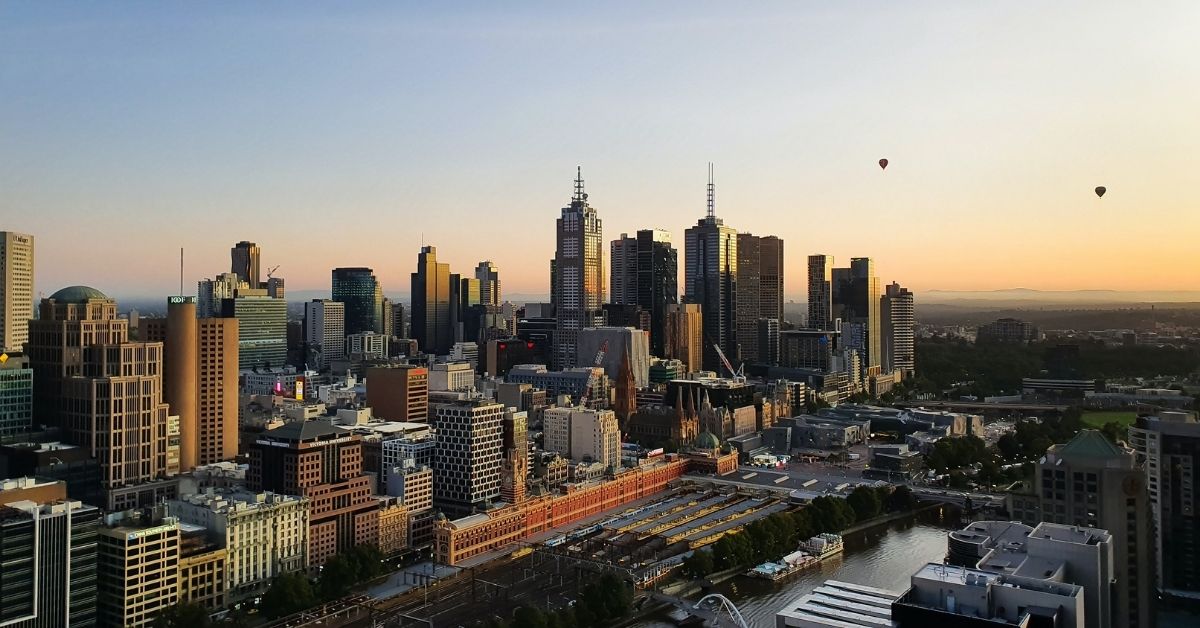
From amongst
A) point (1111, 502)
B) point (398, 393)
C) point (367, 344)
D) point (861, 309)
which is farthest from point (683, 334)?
point (1111, 502)

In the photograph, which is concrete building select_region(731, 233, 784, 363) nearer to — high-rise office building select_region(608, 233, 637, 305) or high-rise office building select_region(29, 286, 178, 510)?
high-rise office building select_region(608, 233, 637, 305)

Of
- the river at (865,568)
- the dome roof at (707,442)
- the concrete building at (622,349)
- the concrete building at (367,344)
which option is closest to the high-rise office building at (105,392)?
the river at (865,568)

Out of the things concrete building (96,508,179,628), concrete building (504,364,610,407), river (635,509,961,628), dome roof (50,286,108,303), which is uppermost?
dome roof (50,286,108,303)

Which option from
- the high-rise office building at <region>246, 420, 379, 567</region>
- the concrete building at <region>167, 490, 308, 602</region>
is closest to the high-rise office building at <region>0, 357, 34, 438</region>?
the high-rise office building at <region>246, 420, 379, 567</region>

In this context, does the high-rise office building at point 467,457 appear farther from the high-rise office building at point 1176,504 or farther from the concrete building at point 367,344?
the concrete building at point 367,344

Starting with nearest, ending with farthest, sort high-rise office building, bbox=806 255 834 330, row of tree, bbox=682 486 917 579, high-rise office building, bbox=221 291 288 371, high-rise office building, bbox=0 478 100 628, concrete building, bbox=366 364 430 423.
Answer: high-rise office building, bbox=0 478 100 628 → row of tree, bbox=682 486 917 579 → concrete building, bbox=366 364 430 423 → high-rise office building, bbox=221 291 288 371 → high-rise office building, bbox=806 255 834 330

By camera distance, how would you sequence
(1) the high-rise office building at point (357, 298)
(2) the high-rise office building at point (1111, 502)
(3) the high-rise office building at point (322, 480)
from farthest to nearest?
1. (1) the high-rise office building at point (357, 298)
2. (3) the high-rise office building at point (322, 480)
3. (2) the high-rise office building at point (1111, 502)
